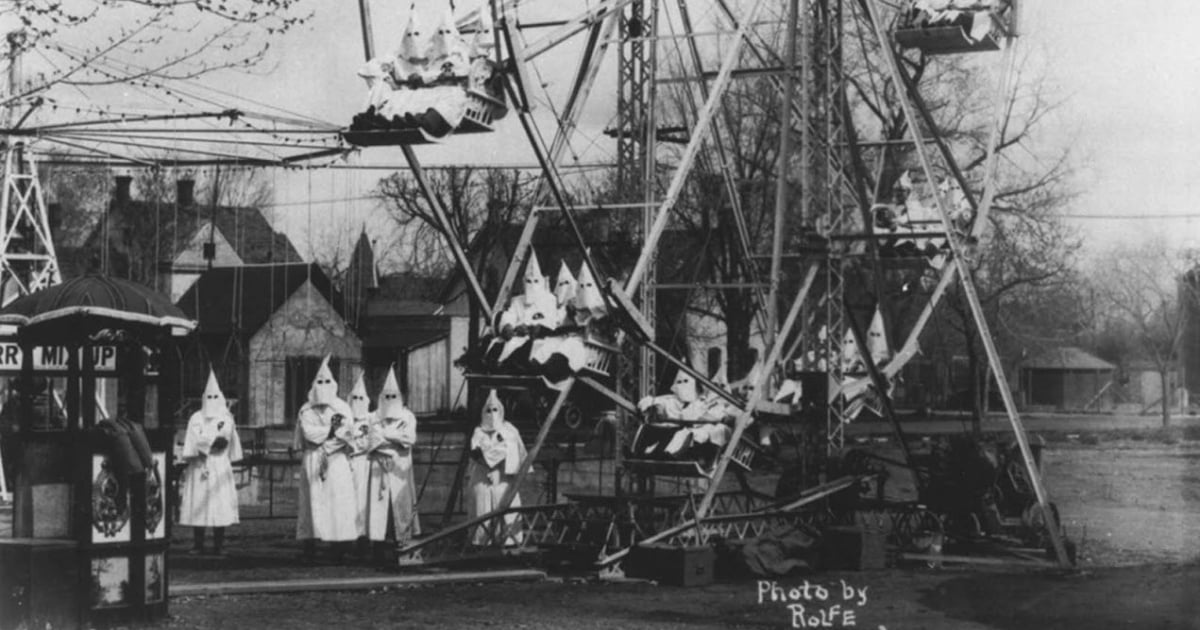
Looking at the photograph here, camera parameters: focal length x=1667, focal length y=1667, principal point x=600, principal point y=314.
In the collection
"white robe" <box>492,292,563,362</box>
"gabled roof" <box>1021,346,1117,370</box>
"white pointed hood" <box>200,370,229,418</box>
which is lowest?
"white pointed hood" <box>200,370,229,418</box>

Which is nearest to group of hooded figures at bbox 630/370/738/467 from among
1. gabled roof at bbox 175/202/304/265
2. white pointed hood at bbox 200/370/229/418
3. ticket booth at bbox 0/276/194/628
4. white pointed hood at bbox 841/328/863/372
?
white pointed hood at bbox 841/328/863/372

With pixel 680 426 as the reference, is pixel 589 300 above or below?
above

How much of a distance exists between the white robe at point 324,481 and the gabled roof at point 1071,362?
73.5 meters

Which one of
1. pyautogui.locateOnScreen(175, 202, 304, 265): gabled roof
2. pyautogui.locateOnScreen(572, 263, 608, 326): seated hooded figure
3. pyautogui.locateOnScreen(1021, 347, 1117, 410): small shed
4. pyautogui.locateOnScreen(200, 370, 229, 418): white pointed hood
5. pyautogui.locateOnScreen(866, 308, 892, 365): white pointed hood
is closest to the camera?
pyautogui.locateOnScreen(572, 263, 608, 326): seated hooded figure

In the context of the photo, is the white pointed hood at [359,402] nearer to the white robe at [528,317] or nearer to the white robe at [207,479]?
the white robe at [207,479]

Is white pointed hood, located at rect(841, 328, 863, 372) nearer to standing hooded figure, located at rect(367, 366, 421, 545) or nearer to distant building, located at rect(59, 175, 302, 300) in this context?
standing hooded figure, located at rect(367, 366, 421, 545)

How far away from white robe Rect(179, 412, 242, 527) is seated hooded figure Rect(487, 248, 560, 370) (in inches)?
183

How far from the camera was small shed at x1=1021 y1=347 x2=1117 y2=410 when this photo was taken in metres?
95.3

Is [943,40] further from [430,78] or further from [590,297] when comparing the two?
[430,78]

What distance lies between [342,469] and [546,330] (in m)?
4.14

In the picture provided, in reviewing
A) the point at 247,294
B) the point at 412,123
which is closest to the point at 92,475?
the point at 412,123

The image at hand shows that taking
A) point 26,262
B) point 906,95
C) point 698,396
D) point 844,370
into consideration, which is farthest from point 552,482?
point 26,262

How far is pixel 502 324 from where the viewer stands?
20.8 metres

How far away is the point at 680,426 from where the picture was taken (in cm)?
2203
